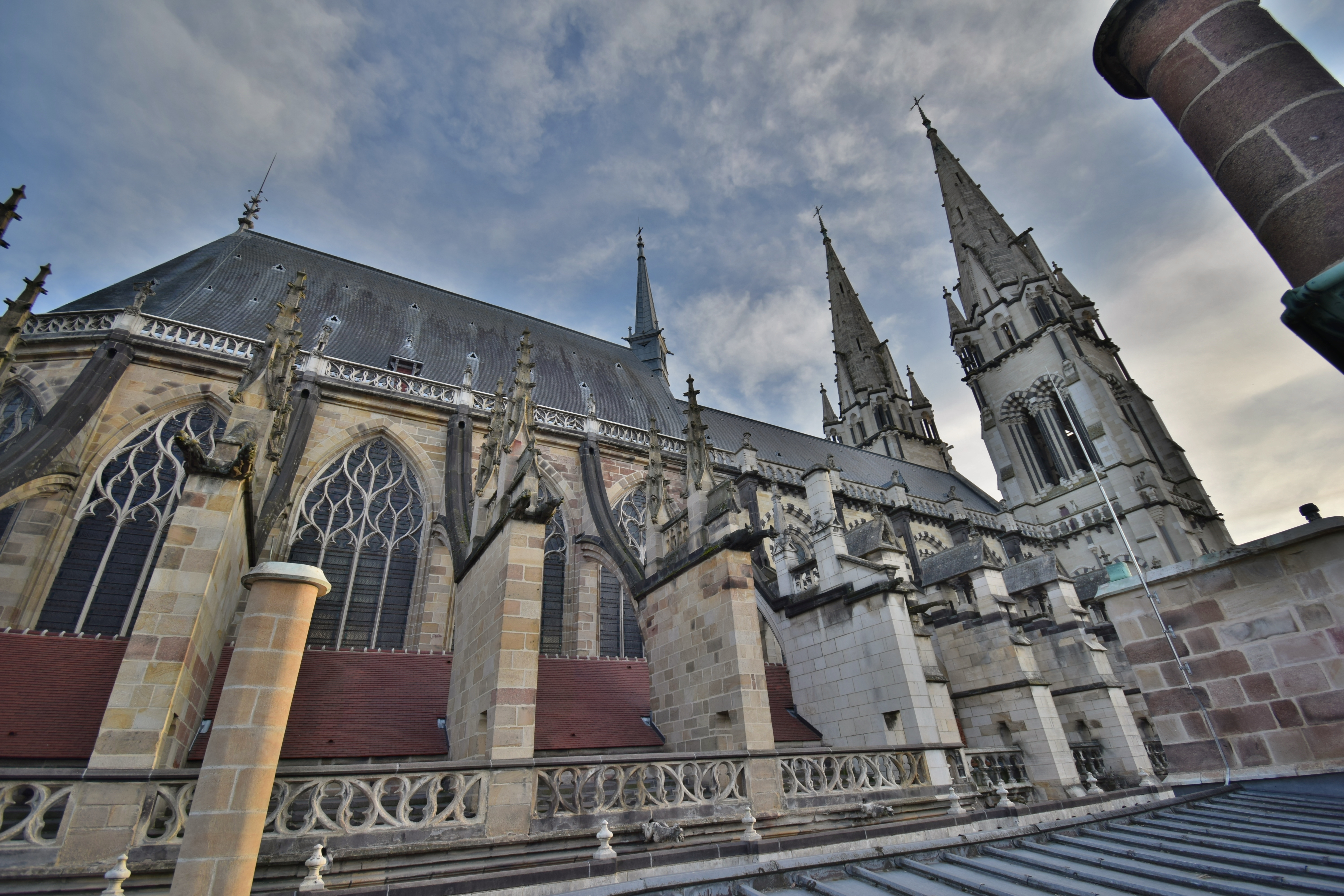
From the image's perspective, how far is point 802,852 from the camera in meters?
4.04

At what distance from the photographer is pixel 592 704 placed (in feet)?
28.2

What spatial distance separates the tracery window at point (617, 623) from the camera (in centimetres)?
1338

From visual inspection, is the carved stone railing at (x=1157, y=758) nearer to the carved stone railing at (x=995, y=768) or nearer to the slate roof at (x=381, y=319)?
the carved stone railing at (x=995, y=768)

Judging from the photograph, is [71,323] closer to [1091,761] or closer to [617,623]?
[617,623]

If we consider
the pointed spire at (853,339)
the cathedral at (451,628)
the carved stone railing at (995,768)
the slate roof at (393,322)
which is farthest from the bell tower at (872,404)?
the carved stone railing at (995,768)

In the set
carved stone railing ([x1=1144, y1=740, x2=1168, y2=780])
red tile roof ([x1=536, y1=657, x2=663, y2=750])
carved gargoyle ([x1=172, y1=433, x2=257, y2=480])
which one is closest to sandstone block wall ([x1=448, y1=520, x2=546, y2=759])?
red tile roof ([x1=536, y1=657, x2=663, y2=750])

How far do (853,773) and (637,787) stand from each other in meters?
2.76

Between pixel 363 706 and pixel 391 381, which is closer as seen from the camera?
pixel 363 706

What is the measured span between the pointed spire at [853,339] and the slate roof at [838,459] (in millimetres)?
6221

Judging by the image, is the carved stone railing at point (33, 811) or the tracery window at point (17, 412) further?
the tracery window at point (17, 412)

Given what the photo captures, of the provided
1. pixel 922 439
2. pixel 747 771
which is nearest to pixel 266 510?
pixel 747 771

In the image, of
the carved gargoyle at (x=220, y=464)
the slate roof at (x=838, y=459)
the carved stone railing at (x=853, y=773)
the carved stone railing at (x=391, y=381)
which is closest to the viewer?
the carved gargoyle at (x=220, y=464)

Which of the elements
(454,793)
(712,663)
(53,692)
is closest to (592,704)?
(712,663)

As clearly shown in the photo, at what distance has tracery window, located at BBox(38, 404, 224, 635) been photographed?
927cm
